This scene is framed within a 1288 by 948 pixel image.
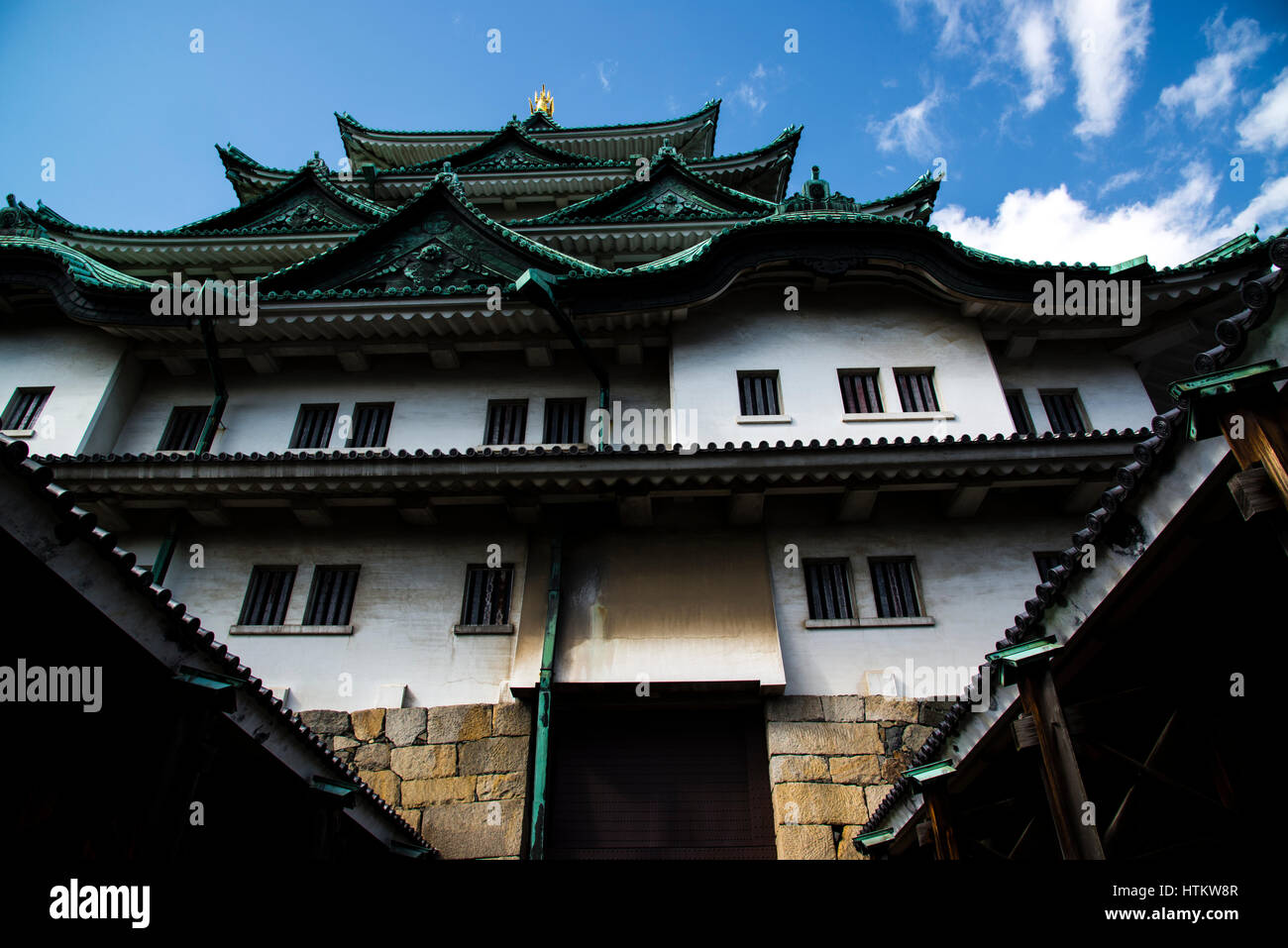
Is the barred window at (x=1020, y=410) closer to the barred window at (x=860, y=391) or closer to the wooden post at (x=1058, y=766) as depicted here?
the barred window at (x=860, y=391)

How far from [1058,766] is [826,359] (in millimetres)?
9904

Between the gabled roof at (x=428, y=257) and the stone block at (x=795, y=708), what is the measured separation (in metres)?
8.69

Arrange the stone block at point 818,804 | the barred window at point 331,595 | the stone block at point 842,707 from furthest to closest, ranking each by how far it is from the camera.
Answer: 1. the barred window at point 331,595
2. the stone block at point 842,707
3. the stone block at point 818,804

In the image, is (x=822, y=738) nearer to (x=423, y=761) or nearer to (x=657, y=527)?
(x=657, y=527)

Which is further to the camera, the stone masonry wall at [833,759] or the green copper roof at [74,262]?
the green copper roof at [74,262]

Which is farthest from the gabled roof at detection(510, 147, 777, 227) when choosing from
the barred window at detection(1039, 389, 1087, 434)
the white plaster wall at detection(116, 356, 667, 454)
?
the barred window at detection(1039, 389, 1087, 434)

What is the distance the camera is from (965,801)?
6.68 meters

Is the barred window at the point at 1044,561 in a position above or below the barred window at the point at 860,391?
below

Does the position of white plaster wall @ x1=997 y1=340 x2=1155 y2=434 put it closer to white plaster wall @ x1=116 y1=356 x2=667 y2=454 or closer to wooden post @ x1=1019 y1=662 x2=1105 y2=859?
white plaster wall @ x1=116 y1=356 x2=667 y2=454

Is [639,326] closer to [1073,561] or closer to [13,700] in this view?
[1073,561]

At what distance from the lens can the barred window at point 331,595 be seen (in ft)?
37.4

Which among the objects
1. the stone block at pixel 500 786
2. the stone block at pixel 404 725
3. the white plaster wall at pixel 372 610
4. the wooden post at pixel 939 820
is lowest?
the wooden post at pixel 939 820

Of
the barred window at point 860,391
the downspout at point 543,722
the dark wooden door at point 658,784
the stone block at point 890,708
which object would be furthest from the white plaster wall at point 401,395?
the stone block at point 890,708

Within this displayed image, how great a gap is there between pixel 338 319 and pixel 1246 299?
13619mm
